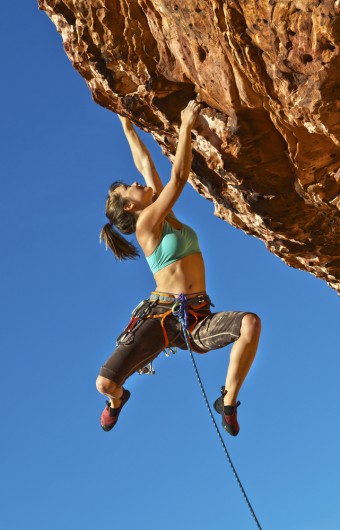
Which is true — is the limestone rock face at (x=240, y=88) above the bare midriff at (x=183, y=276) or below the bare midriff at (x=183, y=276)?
above

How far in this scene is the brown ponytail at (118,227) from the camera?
761 centimetres

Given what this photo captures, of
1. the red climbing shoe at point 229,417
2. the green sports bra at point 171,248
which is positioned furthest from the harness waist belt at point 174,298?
the red climbing shoe at point 229,417

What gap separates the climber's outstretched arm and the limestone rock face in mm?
207

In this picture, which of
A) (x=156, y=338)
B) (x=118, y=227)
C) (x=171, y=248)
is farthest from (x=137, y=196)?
(x=156, y=338)

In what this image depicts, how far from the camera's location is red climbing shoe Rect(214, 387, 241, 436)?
7.23m

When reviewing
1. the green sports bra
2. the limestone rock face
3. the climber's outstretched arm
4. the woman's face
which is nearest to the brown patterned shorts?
the green sports bra

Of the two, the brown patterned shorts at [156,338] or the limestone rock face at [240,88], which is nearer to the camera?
the limestone rock face at [240,88]

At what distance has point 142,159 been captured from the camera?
27.3 ft

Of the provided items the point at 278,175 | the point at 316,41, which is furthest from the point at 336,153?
the point at 316,41

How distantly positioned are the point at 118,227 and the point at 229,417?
2.12 metres

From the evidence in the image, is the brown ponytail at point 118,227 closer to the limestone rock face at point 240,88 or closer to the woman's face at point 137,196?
the woman's face at point 137,196

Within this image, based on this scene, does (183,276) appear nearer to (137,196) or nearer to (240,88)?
(137,196)

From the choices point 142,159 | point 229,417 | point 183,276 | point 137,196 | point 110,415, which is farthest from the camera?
point 142,159

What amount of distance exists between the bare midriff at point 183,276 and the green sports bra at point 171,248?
4cm
